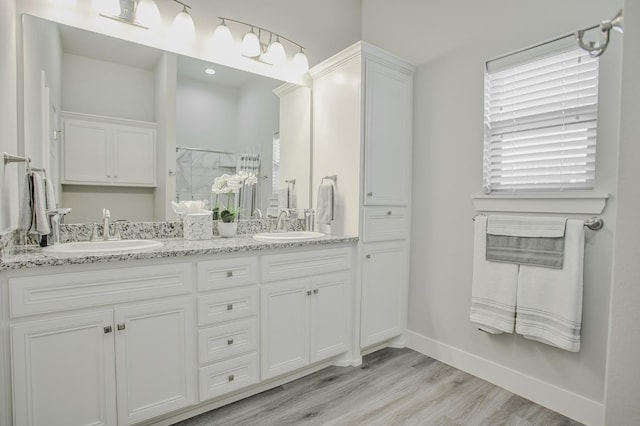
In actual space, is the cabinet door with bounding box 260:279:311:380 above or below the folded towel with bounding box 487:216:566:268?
below

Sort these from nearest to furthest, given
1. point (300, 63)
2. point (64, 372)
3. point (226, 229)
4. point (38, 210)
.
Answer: point (64, 372) → point (38, 210) → point (226, 229) → point (300, 63)

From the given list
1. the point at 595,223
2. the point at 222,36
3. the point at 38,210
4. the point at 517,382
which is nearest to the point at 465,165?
the point at 595,223

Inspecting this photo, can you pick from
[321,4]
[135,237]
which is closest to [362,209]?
[135,237]

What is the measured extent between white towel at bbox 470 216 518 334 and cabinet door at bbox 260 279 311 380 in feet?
3.54

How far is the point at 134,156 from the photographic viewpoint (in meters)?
1.99

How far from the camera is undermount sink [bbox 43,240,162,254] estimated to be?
5.04 feet

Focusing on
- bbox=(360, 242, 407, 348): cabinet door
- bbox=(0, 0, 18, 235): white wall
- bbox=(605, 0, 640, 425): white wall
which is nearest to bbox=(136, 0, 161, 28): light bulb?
bbox=(0, 0, 18, 235): white wall

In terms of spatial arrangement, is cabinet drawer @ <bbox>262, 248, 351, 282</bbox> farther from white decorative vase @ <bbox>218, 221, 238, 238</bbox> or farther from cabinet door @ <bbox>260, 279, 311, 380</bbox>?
white decorative vase @ <bbox>218, 221, 238, 238</bbox>

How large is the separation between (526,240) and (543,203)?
23 cm

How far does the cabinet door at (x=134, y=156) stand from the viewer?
6.35ft

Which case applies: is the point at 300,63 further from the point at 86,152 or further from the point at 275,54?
the point at 86,152

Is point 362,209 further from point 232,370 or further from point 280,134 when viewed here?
point 232,370

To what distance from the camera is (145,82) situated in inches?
78.7

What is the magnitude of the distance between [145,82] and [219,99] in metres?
0.46
